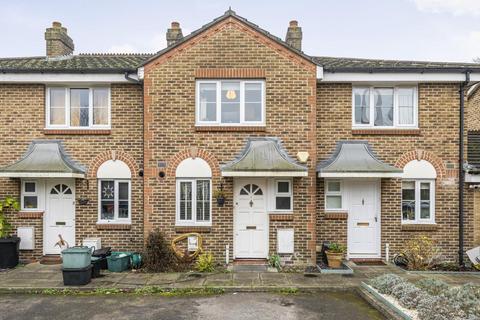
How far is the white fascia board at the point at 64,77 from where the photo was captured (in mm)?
11547

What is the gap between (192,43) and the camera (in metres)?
11.3

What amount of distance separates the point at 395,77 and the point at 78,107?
957 centimetres

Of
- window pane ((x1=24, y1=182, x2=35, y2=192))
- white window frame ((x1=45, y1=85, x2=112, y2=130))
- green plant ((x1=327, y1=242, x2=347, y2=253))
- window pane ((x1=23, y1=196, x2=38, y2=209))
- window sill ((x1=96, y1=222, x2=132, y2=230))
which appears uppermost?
white window frame ((x1=45, y1=85, x2=112, y2=130))

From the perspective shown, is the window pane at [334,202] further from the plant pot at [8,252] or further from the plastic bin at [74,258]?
the plant pot at [8,252]

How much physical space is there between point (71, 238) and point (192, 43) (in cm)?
686

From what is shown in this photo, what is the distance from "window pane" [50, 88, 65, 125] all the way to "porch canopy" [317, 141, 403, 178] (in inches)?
313

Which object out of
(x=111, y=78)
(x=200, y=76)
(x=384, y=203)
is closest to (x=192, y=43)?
(x=200, y=76)

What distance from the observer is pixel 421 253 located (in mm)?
11336

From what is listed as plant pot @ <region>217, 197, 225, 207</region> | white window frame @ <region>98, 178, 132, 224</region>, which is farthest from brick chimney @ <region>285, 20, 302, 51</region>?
white window frame @ <region>98, 178, 132, 224</region>

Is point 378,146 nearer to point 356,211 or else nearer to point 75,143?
point 356,211

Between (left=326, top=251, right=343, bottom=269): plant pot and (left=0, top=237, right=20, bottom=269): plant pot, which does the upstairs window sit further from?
(left=326, top=251, right=343, bottom=269): plant pot

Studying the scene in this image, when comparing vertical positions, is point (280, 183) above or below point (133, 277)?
above

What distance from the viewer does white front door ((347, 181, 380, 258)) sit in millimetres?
11906

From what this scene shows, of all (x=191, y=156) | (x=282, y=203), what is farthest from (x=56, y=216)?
(x=282, y=203)
